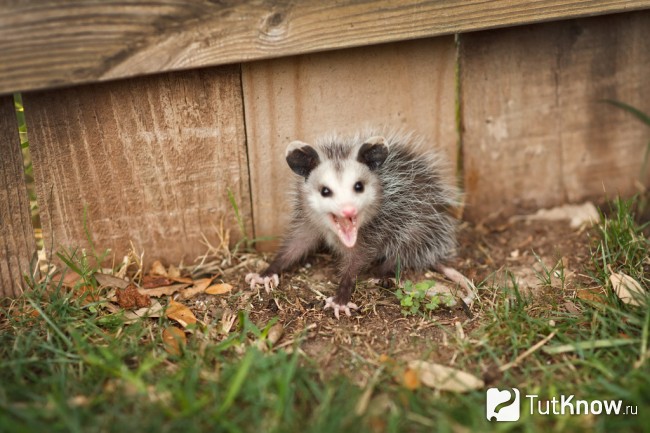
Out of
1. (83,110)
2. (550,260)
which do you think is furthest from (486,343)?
(83,110)

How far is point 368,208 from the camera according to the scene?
7.82 feet

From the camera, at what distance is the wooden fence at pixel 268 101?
80.4 inches

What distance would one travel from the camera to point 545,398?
1.83 m

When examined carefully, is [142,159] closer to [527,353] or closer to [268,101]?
[268,101]

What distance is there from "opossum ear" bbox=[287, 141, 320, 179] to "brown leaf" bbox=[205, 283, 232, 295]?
49 cm

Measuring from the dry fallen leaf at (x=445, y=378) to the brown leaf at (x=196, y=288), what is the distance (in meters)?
0.86

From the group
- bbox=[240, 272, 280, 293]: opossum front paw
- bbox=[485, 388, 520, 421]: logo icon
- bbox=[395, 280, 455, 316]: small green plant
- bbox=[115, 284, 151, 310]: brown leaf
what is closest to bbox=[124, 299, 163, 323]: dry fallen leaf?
bbox=[115, 284, 151, 310]: brown leaf

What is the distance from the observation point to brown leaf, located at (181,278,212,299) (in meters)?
2.39

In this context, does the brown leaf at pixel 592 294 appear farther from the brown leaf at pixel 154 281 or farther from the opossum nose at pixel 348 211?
the brown leaf at pixel 154 281

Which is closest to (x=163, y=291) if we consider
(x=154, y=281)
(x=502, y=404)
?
(x=154, y=281)

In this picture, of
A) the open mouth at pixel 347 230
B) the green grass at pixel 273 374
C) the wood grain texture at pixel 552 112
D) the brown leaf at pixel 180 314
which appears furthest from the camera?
the wood grain texture at pixel 552 112

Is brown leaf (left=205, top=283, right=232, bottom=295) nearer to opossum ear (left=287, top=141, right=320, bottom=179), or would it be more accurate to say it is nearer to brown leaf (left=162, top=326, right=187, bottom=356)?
brown leaf (left=162, top=326, right=187, bottom=356)

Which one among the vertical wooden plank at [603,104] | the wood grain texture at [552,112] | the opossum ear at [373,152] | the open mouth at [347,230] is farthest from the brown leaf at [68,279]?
the vertical wooden plank at [603,104]

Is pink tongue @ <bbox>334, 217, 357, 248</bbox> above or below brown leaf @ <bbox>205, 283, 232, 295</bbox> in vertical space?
above
